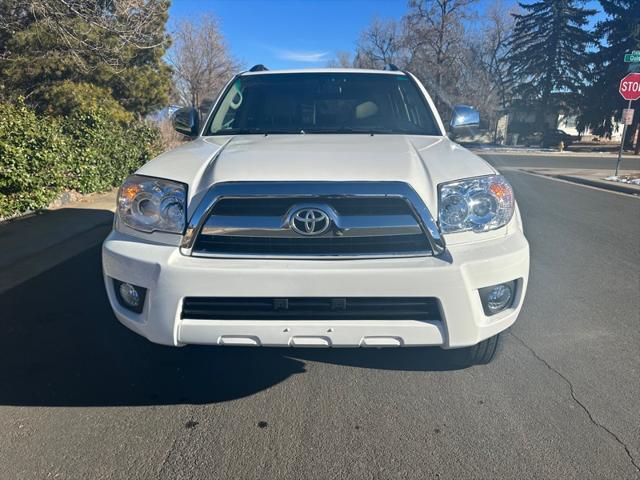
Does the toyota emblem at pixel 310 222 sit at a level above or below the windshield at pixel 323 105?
below

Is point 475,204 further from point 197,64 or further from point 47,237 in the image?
point 197,64

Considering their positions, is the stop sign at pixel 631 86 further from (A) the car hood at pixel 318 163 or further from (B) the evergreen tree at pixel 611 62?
(B) the evergreen tree at pixel 611 62

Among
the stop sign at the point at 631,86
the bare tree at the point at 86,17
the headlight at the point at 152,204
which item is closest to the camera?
the headlight at the point at 152,204

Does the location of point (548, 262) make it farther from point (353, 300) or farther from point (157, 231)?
point (157, 231)

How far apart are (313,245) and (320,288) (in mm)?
227

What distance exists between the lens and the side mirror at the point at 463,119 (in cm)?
413

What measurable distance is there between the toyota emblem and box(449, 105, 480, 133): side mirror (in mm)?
2358

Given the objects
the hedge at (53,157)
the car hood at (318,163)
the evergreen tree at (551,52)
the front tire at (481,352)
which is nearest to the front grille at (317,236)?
the car hood at (318,163)

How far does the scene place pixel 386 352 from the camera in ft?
10.6

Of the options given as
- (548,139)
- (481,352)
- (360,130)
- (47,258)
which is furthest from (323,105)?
(548,139)

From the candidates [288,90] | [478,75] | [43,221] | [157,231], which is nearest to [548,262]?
[288,90]

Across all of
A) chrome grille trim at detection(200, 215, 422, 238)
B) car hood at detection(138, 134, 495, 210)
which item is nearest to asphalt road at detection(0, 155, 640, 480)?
chrome grille trim at detection(200, 215, 422, 238)

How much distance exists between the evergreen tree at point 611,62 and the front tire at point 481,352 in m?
40.6

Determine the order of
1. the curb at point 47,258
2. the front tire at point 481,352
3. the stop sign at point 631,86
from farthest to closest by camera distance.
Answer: the stop sign at point 631,86 → the curb at point 47,258 → the front tire at point 481,352
